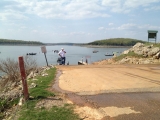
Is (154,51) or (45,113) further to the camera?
(154,51)

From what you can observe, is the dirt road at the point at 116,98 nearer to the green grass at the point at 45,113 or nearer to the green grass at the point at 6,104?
the green grass at the point at 45,113

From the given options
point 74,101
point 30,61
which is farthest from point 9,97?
point 30,61

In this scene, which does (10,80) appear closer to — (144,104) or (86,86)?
(86,86)

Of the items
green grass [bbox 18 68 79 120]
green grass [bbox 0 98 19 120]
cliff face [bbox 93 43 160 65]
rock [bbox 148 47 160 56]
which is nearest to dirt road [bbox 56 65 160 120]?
green grass [bbox 18 68 79 120]

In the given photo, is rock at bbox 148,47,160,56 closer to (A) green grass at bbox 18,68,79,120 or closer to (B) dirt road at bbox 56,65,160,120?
(B) dirt road at bbox 56,65,160,120

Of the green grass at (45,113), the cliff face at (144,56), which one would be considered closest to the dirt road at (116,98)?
the green grass at (45,113)

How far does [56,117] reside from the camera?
490 centimetres

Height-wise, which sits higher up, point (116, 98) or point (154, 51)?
point (154, 51)

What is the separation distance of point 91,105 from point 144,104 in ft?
5.33

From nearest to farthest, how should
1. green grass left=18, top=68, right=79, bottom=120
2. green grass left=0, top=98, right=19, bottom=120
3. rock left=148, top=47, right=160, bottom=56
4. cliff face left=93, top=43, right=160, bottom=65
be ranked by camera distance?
green grass left=18, top=68, right=79, bottom=120, green grass left=0, top=98, right=19, bottom=120, cliff face left=93, top=43, right=160, bottom=65, rock left=148, top=47, right=160, bottom=56

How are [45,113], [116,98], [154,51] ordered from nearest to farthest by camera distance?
[45,113]
[116,98]
[154,51]

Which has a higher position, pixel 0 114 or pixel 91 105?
pixel 91 105

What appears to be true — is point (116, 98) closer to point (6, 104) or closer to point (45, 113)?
point (45, 113)

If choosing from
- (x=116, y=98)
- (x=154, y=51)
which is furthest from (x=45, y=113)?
(x=154, y=51)
